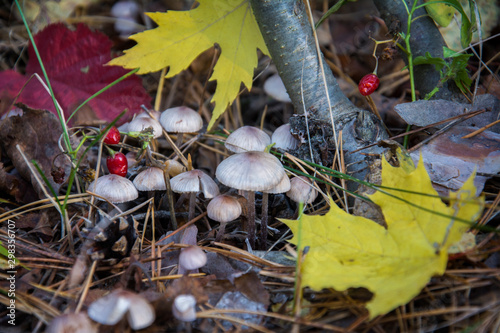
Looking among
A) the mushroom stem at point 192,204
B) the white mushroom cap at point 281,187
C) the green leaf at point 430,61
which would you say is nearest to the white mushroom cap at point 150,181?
the mushroom stem at point 192,204

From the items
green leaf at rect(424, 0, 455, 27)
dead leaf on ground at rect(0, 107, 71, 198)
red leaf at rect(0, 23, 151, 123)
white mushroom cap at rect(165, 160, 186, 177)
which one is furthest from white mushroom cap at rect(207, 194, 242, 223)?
green leaf at rect(424, 0, 455, 27)

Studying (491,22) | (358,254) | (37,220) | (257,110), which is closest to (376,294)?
(358,254)

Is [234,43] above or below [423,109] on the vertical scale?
above

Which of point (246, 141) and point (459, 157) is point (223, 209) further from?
point (459, 157)

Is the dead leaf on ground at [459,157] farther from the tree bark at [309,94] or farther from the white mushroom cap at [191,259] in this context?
the white mushroom cap at [191,259]

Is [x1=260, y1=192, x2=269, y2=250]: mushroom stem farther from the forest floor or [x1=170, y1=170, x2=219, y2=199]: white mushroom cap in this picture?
[x1=170, y1=170, x2=219, y2=199]: white mushroom cap

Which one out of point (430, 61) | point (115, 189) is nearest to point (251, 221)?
point (115, 189)

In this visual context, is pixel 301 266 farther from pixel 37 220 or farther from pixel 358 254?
pixel 37 220
